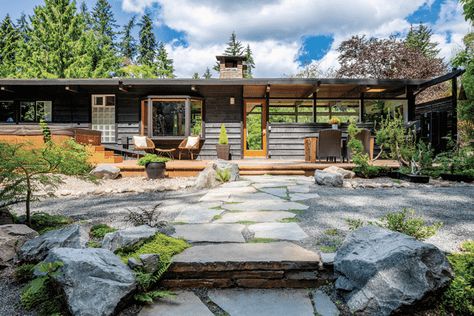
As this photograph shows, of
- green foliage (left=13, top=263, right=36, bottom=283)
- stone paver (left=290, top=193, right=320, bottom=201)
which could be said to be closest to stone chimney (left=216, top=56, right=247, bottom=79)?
stone paver (left=290, top=193, right=320, bottom=201)

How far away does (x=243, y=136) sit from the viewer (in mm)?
10344

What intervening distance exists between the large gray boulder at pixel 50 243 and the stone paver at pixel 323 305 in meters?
1.54

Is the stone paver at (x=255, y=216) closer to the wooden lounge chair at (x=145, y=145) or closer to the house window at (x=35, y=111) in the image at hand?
the wooden lounge chair at (x=145, y=145)

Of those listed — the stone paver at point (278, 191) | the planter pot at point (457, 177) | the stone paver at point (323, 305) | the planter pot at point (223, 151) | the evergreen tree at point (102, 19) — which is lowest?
the stone paver at point (323, 305)

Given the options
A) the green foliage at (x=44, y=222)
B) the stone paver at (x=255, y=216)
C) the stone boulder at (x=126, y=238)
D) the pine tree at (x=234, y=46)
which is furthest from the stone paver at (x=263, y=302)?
the pine tree at (x=234, y=46)

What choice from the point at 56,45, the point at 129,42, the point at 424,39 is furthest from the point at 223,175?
the point at 424,39

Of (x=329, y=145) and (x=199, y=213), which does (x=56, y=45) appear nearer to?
(x=329, y=145)

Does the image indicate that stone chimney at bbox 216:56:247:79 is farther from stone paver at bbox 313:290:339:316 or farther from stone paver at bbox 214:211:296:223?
stone paver at bbox 313:290:339:316

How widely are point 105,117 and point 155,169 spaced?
5.12 meters

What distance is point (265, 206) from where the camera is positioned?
3.62 m

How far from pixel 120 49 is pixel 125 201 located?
31889mm

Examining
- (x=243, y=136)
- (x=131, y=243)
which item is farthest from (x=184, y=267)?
(x=243, y=136)

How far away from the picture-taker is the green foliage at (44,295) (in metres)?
1.55

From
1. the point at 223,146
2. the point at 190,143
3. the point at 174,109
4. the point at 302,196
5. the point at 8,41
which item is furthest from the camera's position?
the point at 8,41
